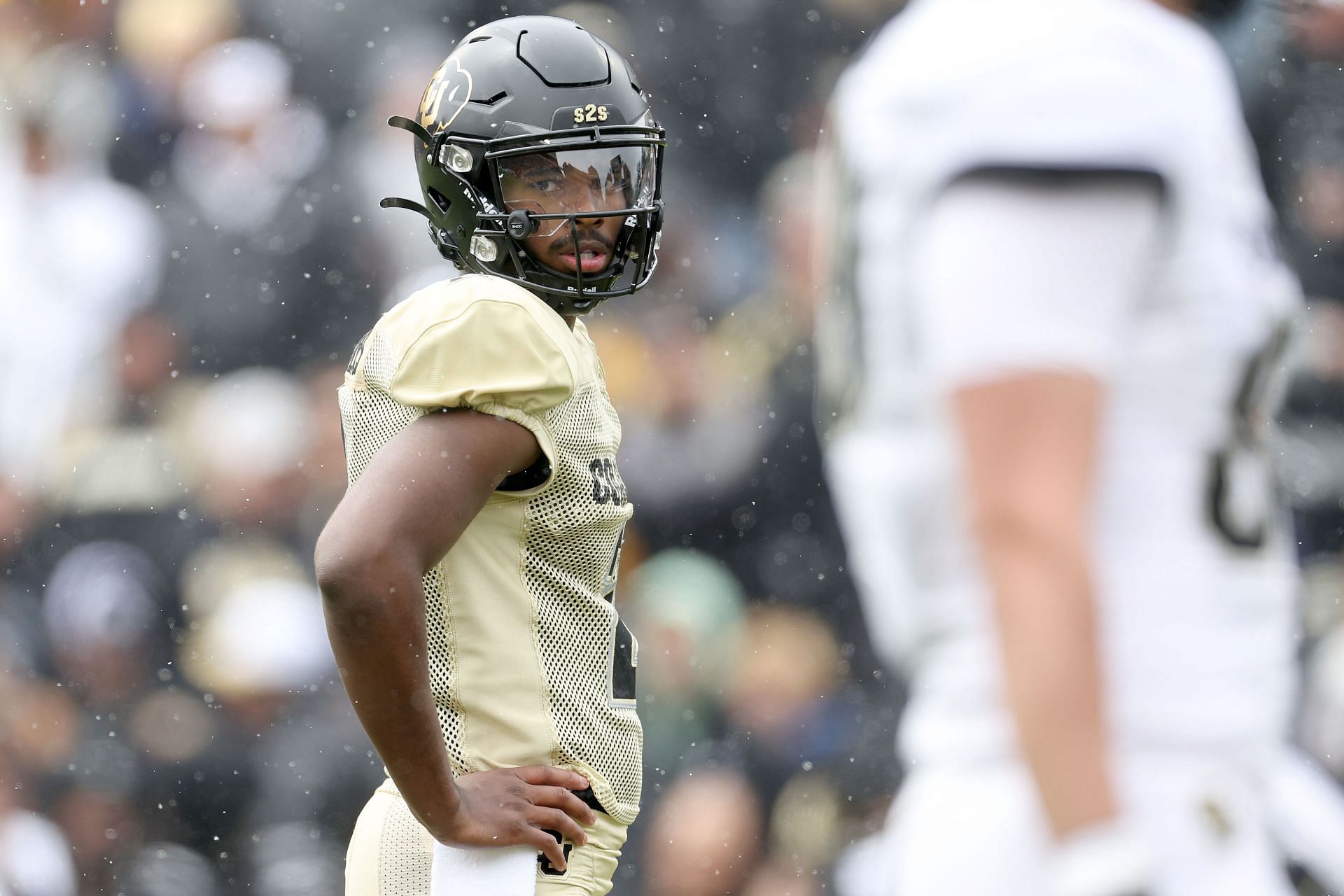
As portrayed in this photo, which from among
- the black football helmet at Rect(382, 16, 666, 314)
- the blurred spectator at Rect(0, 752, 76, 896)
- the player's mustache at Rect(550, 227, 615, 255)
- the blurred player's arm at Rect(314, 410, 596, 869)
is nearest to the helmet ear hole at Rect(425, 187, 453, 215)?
the black football helmet at Rect(382, 16, 666, 314)

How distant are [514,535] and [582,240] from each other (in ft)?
1.20

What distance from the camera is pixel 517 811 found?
4.69 feet

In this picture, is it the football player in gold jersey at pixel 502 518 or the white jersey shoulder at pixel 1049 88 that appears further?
the football player in gold jersey at pixel 502 518

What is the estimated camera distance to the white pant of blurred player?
90 centimetres

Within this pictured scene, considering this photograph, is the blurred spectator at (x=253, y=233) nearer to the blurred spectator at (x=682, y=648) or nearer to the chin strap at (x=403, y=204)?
the blurred spectator at (x=682, y=648)

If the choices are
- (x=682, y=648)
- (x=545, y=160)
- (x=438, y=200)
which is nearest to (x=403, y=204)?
(x=438, y=200)

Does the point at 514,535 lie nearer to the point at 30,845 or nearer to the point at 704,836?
the point at 704,836

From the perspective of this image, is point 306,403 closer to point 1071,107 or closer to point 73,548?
point 73,548

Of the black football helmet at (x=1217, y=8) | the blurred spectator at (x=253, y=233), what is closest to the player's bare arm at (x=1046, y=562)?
the black football helmet at (x=1217, y=8)

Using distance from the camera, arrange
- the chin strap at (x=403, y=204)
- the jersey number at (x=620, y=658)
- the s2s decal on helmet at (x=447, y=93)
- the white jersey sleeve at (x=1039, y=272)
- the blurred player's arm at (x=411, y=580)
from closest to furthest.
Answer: the white jersey sleeve at (x=1039, y=272)
the blurred player's arm at (x=411, y=580)
the jersey number at (x=620, y=658)
the s2s decal on helmet at (x=447, y=93)
the chin strap at (x=403, y=204)

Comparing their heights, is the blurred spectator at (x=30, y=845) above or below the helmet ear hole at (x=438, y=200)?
below

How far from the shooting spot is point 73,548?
2.71 metres

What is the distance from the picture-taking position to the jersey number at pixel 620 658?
157cm

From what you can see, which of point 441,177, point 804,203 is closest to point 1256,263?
point 441,177
